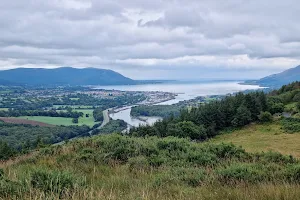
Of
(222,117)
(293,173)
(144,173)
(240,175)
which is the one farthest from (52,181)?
(222,117)

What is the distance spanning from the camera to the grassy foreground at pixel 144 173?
13.5ft

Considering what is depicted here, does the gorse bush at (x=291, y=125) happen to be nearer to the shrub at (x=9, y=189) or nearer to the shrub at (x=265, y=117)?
the shrub at (x=265, y=117)

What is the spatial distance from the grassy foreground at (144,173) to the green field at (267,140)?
995 cm

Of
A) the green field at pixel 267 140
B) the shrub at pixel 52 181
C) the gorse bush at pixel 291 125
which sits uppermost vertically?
the shrub at pixel 52 181

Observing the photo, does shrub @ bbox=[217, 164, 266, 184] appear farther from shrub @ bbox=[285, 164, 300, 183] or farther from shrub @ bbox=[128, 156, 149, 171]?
shrub @ bbox=[128, 156, 149, 171]

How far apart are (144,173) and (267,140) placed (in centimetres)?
2138

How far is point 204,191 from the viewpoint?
4449 mm

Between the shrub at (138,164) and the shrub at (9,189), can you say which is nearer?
the shrub at (9,189)

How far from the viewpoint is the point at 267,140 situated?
25.6 metres

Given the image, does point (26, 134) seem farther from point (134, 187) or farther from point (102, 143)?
point (134, 187)

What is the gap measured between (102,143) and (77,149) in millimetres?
803

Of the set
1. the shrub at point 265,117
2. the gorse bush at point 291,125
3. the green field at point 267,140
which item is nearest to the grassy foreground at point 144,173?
the green field at point 267,140

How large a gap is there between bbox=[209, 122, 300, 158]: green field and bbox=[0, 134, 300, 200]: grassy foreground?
995cm

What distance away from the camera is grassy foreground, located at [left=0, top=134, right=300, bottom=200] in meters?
4.12
